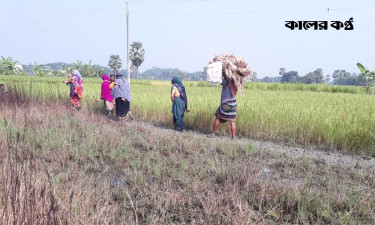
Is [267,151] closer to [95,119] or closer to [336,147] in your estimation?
[336,147]

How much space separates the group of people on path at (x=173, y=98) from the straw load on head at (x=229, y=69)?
14 centimetres

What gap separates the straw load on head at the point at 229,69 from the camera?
5473mm

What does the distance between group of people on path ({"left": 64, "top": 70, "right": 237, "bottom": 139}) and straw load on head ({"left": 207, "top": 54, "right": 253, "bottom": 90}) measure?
14cm

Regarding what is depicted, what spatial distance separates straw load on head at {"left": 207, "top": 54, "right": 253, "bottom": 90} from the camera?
5.47 meters

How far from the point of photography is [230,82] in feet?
18.2

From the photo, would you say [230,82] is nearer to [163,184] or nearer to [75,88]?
[163,184]

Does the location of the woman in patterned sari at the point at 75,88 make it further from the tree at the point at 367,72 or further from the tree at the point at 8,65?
the tree at the point at 8,65

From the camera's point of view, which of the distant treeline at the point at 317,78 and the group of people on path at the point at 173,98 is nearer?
the group of people on path at the point at 173,98

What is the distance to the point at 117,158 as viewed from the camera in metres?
3.84

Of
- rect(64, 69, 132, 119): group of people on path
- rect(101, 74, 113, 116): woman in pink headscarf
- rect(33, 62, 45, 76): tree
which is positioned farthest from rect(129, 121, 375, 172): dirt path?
rect(33, 62, 45, 76): tree

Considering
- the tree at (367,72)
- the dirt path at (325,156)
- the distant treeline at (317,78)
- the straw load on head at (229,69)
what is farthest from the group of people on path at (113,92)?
the distant treeline at (317,78)

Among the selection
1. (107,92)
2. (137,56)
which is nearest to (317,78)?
(137,56)

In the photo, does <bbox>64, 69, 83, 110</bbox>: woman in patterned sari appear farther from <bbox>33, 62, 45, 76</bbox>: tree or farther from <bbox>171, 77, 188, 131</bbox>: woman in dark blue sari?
<bbox>33, 62, 45, 76</bbox>: tree

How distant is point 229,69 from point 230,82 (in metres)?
0.26
